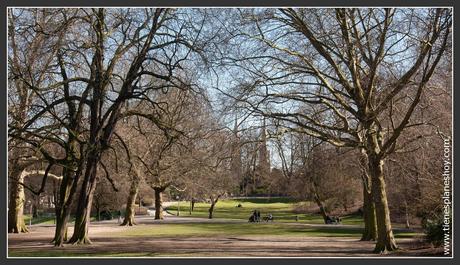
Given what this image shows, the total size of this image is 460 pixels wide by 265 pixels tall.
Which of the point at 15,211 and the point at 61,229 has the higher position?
the point at 61,229

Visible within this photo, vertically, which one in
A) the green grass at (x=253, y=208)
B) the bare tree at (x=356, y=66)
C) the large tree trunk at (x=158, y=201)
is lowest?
the green grass at (x=253, y=208)

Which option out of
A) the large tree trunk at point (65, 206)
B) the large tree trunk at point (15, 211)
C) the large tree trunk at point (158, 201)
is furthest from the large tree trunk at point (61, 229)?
the large tree trunk at point (158, 201)

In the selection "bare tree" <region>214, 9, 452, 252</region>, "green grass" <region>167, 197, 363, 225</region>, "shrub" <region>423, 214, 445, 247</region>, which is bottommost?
"green grass" <region>167, 197, 363, 225</region>

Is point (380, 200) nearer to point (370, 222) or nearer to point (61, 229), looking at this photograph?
point (370, 222)

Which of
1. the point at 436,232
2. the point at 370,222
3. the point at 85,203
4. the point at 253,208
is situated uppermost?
the point at 85,203

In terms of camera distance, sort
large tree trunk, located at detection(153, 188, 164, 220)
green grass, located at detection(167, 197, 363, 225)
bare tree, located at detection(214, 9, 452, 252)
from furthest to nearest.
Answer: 1. green grass, located at detection(167, 197, 363, 225)
2. large tree trunk, located at detection(153, 188, 164, 220)
3. bare tree, located at detection(214, 9, 452, 252)

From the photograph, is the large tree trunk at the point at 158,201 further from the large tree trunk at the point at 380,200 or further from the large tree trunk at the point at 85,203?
the large tree trunk at the point at 380,200

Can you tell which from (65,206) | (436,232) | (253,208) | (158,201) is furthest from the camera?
(253,208)

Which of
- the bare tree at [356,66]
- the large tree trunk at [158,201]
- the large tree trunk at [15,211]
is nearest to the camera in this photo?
the bare tree at [356,66]

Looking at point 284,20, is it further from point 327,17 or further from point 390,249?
point 390,249

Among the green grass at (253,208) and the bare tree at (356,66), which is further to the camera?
the green grass at (253,208)

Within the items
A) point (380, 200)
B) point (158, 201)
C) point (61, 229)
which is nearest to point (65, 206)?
point (61, 229)

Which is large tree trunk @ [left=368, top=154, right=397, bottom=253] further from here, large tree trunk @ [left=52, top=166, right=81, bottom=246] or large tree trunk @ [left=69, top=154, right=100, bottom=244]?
large tree trunk @ [left=52, top=166, right=81, bottom=246]

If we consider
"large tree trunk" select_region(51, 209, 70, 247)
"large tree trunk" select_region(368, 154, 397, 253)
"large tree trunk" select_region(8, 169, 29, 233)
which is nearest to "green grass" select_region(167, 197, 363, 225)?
"large tree trunk" select_region(8, 169, 29, 233)
